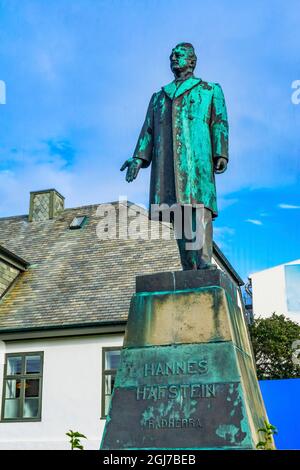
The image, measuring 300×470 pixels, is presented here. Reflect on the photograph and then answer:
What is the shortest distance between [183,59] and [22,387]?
12515 mm

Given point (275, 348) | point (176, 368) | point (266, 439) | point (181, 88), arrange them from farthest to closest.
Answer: point (275, 348)
point (181, 88)
point (176, 368)
point (266, 439)

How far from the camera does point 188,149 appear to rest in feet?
19.8

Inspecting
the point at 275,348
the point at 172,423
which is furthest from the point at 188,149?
the point at 275,348

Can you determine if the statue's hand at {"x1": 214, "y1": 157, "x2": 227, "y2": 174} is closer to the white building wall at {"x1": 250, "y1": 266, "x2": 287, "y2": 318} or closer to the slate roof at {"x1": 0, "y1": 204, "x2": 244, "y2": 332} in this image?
the slate roof at {"x1": 0, "y1": 204, "x2": 244, "y2": 332}

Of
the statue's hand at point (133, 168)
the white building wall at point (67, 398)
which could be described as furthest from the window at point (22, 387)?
the statue's hand at point (133, 168)

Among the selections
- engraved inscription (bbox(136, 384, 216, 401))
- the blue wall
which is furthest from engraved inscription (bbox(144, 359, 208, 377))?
the blue wall

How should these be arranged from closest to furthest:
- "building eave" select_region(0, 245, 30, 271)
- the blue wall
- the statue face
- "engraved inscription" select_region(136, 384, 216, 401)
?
"engraved inscription" select_region(136, 384, 216, 401) → the statue face → the blue wall → "building eave" select_region(0, 245, 30, 271)

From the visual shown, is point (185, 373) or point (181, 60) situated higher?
point (181, 60)

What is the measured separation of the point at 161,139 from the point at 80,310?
11339mm

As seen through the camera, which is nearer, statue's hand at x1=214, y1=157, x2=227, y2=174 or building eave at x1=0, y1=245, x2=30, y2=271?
statue's hand at x1=214, y1=157, x2=227, y2=174

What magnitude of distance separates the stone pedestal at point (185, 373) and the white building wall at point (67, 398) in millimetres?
10861

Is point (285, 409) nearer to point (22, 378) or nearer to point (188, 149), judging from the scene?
point (22, 378)

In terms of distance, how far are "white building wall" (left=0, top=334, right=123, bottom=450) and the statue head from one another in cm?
1074

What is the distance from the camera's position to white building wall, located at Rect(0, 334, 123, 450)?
15695mm
